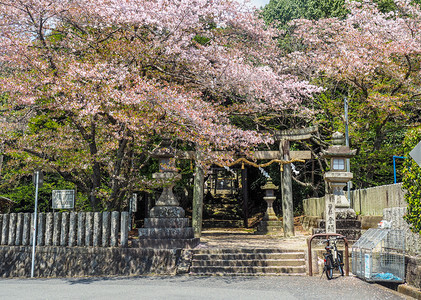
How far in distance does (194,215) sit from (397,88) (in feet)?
28.3

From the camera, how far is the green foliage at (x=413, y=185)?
7.24 meters

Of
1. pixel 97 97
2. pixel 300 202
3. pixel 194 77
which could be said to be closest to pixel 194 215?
pixel 194 77

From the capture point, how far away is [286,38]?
20.2 meters

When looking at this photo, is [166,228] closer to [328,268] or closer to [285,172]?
[328,268]

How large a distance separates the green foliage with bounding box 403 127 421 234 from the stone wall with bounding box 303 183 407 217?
4.14 feet

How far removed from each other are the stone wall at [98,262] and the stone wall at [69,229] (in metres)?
0.21

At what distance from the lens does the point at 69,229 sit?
1077cm

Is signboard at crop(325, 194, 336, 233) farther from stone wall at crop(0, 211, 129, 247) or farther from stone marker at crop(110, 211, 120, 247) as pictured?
stone marker at crop(110, 211, 120, 247)

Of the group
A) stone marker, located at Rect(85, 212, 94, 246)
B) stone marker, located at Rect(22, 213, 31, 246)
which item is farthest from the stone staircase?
stone marker, located at Rect(22, 213, 31, 246)

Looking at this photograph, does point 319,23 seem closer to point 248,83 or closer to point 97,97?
point 248,83

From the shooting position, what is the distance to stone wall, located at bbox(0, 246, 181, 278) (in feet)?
33.5

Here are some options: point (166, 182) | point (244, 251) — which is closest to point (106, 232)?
point (166, 182)

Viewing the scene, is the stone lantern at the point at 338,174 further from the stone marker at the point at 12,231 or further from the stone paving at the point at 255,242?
the stone marker at the point at 12,231

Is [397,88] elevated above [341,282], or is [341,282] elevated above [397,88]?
[397,88]
